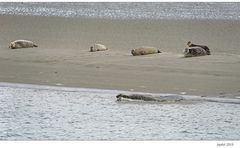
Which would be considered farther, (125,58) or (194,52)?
(125,58)

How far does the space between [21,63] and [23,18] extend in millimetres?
10060

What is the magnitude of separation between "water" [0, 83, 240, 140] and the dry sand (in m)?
0.90

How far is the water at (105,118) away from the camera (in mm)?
8805

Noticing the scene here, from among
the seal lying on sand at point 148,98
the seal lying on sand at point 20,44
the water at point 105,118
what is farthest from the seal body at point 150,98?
the seal lying on sand at point 20,44

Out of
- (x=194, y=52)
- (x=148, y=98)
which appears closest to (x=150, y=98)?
(x=148, y=98)

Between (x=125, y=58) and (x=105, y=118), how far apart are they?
5.05 metres

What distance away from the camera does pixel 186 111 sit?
33.1ft

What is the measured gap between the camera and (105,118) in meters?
9.79

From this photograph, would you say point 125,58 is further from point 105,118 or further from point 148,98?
point 105,118

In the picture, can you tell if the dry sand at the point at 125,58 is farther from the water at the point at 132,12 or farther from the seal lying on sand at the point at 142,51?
the water at the point at 132,12

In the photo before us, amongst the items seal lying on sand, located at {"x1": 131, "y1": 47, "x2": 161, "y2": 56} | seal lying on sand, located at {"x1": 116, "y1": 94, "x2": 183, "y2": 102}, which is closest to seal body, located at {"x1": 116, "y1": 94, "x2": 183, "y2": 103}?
seal lying on sand, located at {"x1": 116, "y1": 94, "x2": 183, "y2": 102}

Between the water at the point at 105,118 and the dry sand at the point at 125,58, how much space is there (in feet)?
2.95

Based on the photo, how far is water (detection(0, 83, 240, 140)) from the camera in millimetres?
8805

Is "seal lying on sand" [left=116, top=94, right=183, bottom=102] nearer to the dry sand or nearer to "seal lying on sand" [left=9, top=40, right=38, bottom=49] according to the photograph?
the dry sand
